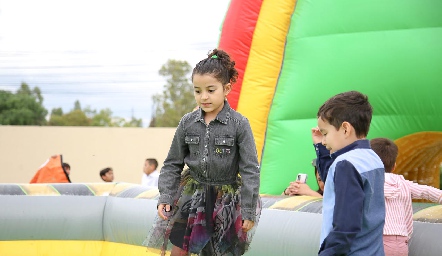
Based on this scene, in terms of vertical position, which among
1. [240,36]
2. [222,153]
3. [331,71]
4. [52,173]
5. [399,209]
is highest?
[240,36]

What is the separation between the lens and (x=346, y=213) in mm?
2213

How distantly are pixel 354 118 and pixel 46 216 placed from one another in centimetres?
281

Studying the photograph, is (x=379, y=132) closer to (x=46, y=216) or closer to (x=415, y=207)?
(x=415, y=207)

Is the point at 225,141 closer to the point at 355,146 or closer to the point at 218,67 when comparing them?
the point at 218,67

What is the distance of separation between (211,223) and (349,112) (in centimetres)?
85

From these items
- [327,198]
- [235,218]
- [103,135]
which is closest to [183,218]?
[235,218]

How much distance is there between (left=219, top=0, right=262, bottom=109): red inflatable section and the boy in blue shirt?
2641 mm

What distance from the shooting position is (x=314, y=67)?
15.4 feet

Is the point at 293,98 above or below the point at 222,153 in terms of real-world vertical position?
above

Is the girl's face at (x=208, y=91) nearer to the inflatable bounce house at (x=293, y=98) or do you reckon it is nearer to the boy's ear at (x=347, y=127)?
the boy's ear at (x=347, y=127)

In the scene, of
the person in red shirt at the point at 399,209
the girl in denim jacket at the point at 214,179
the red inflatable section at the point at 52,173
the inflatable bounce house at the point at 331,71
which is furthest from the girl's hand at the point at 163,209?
the red inflatable section at the point at 52,173

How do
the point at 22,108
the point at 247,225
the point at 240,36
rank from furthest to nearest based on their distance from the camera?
the point at 22,108
the point at 240,36
the point at 247,225

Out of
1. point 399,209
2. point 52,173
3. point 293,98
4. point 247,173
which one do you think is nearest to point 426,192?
point 399,209

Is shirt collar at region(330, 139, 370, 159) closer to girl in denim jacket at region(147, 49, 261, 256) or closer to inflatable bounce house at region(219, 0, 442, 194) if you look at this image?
girl in denim jacket at region(147, 49, 261, 256)
